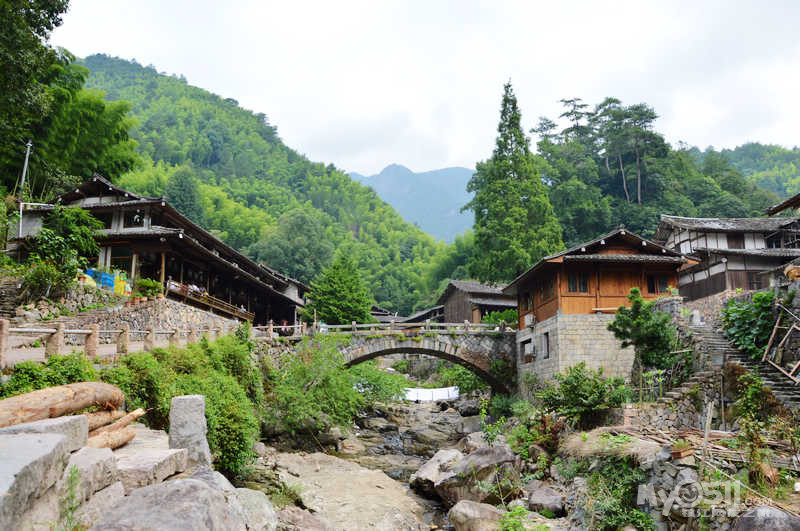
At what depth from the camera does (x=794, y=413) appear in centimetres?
1191

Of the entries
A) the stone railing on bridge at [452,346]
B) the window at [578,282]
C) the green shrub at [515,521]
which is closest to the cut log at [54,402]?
the green shrub at [515,521]

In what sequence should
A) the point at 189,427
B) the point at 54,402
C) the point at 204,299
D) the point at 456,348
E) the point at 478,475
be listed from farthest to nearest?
the point at 456,348
the point at 204,299
the point at 478,475
the point at 189,427
the point at 54,402

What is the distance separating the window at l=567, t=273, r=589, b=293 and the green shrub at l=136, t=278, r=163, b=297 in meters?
17.9

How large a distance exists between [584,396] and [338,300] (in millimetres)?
23248

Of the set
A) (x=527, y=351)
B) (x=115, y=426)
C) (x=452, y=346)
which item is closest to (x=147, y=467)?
(x=115, y=426)

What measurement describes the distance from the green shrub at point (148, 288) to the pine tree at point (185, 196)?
43.8 m

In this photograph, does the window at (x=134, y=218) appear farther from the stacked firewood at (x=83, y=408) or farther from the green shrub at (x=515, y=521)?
the green shrub at (x=515, y=521)

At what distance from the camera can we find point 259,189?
87875 mm

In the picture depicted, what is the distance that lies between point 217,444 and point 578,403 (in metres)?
10.4

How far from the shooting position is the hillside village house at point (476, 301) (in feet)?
136

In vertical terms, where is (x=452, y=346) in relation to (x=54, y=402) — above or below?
above

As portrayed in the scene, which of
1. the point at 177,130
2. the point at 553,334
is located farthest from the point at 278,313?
the point at 177,130

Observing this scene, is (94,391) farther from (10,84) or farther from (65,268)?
(10,84)

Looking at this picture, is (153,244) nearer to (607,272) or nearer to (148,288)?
(148,288)
